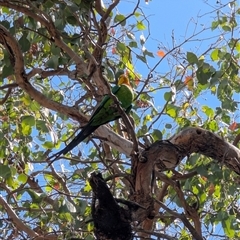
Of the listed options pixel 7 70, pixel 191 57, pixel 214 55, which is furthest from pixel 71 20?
pixel 214 55

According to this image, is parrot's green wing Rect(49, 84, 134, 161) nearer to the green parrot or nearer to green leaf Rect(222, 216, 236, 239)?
the green parrot

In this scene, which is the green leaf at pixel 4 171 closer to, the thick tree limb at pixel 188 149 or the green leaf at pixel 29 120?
the green leaf at pixel 29 120

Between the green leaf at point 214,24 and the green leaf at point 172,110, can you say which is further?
the green leaf at point 214,24

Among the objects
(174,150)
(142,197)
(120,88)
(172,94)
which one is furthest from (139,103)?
(142,197)

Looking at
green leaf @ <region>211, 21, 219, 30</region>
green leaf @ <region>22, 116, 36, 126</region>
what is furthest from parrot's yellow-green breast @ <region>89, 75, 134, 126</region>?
green leaf @ <region>211, 21, 219, 30</region>

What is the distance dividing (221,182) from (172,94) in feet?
1.92

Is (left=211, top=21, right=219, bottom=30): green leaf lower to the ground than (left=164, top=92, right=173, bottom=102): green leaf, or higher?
higher

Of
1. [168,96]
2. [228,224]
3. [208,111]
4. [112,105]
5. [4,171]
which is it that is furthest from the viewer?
[208,111]

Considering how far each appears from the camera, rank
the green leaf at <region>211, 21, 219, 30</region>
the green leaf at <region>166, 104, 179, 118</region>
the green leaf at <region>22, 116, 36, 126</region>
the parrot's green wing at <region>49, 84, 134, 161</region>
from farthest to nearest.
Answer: the green leaf at <region>211, 21, 219, 30</region>
the green leaf at <region>166, 104, 179, 118</region>
the green leaf at <region>22, 116, 36, 126</region>
the parrot's green wing at <region>49, 84, 134, 161</region>

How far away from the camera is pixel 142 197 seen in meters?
1.87

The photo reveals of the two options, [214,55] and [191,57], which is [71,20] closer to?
[191,57]

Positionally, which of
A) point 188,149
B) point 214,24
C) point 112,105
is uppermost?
point 214,24

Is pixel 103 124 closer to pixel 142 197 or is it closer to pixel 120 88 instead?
pixel 120 88

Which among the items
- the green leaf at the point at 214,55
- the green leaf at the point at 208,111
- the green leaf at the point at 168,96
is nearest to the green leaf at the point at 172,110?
the green leaf at the point at 168,96
